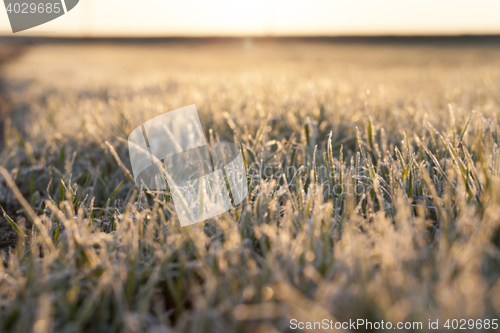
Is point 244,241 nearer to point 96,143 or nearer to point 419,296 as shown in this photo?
point 419,296

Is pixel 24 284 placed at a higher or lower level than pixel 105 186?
higher

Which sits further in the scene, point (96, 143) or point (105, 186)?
point (96, 143)

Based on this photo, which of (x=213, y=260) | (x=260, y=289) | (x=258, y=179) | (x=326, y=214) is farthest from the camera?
(x=258, y=179)

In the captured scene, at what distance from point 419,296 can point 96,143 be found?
89.8 inches

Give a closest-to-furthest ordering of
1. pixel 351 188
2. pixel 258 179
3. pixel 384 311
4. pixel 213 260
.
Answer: pixel 384 311 → pixel 213 260 → pixel 351 188 → pixel 258 179

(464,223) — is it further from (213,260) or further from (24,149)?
(24,149)

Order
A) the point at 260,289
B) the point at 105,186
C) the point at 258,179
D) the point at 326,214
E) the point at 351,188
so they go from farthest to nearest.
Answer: the point at 105,186, the point at 258,179, the point at 351,188, the point at 326,214, the point at 260,289

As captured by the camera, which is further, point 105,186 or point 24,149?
point 24,149

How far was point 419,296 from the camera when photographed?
0.69 m

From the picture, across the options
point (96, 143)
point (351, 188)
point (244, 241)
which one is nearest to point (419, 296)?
point (244, 241)

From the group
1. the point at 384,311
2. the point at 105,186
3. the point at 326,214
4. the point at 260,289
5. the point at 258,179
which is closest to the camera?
the point at 384,311

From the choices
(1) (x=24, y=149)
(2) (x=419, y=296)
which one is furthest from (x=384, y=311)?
(1) (x=24, y=149)

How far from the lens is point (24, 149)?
2408 mm

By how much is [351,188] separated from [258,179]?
391 mm
